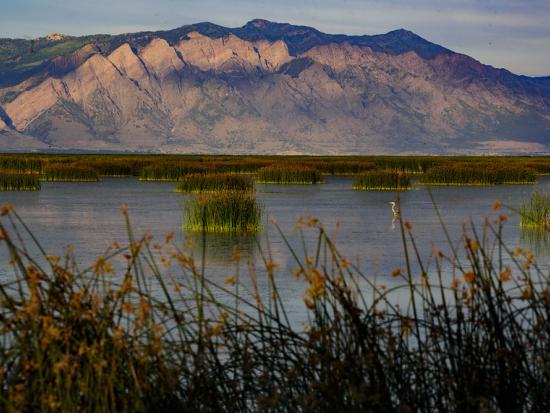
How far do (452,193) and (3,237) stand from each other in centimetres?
4135

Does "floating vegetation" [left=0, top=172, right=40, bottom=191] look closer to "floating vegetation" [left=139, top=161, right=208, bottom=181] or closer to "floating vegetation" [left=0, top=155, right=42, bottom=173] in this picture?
"floating vegetation" [left=0, top=155, right=42, bottom=173]

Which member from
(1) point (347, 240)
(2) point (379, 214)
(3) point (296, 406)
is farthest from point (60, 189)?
(3) point (296, 406)

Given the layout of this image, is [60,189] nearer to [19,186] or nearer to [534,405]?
[19,186]

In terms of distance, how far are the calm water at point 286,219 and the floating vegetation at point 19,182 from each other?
0.67 m

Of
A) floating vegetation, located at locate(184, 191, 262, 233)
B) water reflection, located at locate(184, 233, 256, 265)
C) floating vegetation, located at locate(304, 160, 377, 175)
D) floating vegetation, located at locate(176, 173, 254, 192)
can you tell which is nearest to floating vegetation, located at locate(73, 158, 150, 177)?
floating vegetation, located at locate(304, 160, 377, 175)

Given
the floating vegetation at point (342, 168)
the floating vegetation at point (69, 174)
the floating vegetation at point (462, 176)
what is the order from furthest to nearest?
the floating vegetation at point (342, 168), the floating vegetation at point (69, 174), the floating vegetation at point (462, 176)

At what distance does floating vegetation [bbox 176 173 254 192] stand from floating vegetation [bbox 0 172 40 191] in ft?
20.8

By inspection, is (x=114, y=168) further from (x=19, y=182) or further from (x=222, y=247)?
(x=222, y=247)

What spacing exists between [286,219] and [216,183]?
791cm

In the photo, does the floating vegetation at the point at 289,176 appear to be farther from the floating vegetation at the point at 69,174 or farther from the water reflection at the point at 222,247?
the water reflection at the point at 222,247

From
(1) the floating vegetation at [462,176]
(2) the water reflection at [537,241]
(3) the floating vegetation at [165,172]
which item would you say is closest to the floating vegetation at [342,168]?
(3) the floating vegetation at [165,172]

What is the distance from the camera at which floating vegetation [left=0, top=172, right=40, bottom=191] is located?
4481cm

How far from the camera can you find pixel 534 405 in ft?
20.4

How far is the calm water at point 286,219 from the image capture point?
770 inches
